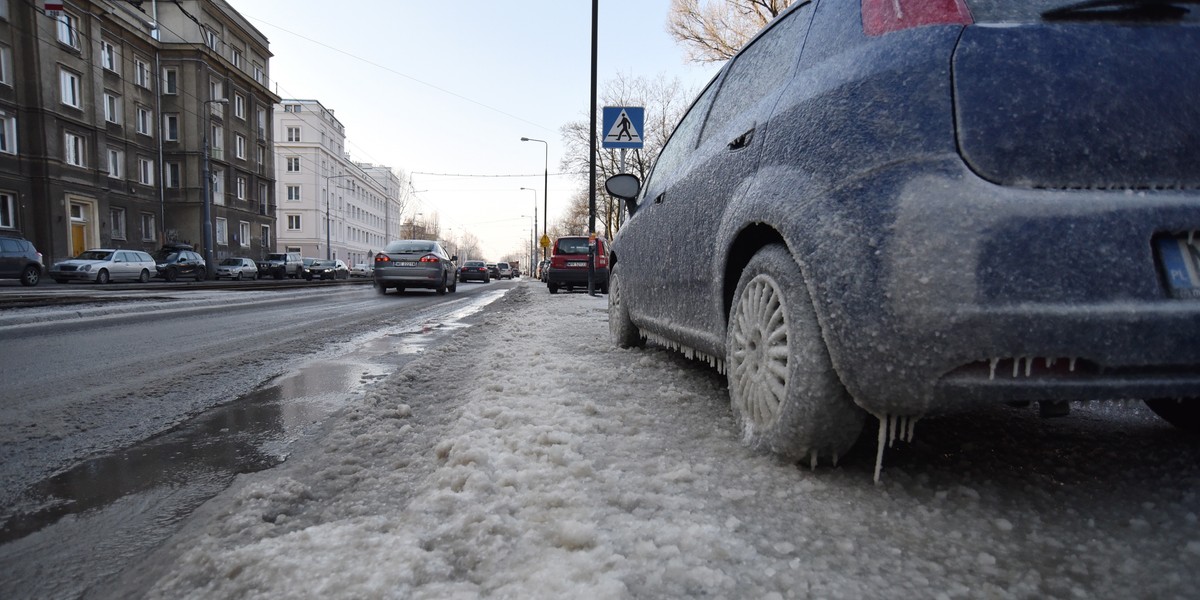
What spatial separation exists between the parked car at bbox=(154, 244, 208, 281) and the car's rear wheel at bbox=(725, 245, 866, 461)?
101ft

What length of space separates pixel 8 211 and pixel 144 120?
10.7 meters

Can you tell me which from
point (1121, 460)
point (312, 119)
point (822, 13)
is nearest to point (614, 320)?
point (822, 13)

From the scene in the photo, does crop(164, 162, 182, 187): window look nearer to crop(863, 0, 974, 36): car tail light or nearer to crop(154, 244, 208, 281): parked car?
crop(154, 244, 208, 281): parked car

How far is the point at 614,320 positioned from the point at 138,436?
2.93m

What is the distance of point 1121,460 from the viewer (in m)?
1.90

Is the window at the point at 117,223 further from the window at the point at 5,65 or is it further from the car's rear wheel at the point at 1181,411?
the car's rear wheel at the point at 1181,411

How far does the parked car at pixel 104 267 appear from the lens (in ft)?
69.3

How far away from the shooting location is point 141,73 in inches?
1342

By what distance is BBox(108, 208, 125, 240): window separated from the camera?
1243 inches

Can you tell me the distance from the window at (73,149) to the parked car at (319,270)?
37.1 ft

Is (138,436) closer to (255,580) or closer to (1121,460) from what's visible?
(255,580)

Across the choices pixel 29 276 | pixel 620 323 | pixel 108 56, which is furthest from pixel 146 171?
pixel 620 323

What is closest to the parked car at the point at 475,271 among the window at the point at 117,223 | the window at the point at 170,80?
the window at the point at 117,223

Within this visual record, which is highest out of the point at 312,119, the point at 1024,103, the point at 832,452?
the point at 312,119
